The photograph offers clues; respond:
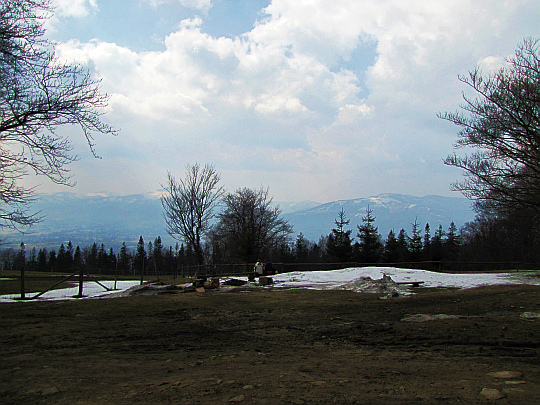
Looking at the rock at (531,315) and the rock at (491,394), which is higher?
the rock at (491,394)

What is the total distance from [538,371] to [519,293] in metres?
7.54

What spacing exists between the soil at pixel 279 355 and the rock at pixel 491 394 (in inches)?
0.9

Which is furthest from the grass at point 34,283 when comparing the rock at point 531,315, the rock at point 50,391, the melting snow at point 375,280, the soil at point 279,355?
the rock at point 531,315

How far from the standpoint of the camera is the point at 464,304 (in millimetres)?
10156

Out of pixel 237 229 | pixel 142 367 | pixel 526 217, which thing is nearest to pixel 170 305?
pixel 142 367

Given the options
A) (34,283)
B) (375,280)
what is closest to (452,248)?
(375,280)

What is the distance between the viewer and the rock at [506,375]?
4.25 meters

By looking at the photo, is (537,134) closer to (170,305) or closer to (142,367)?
(170,305)

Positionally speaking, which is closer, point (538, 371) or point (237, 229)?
point (538, 371)

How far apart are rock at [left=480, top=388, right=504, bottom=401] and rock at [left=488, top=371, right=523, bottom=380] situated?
2.07ft

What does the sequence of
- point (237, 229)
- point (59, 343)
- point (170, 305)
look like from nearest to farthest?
point (59, 343) → point (170, 305) → point (237, 229)

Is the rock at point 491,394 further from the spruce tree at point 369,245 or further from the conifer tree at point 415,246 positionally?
the conifer tree at point 415,246

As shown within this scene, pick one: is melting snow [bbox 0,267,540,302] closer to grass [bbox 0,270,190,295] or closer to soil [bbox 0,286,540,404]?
grass [bbox 0,270,190,295]

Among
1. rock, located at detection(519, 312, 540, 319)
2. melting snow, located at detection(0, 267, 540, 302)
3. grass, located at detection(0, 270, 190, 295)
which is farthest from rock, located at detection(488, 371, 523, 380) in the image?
grass, located at detection(0, 270, 190, 295)
